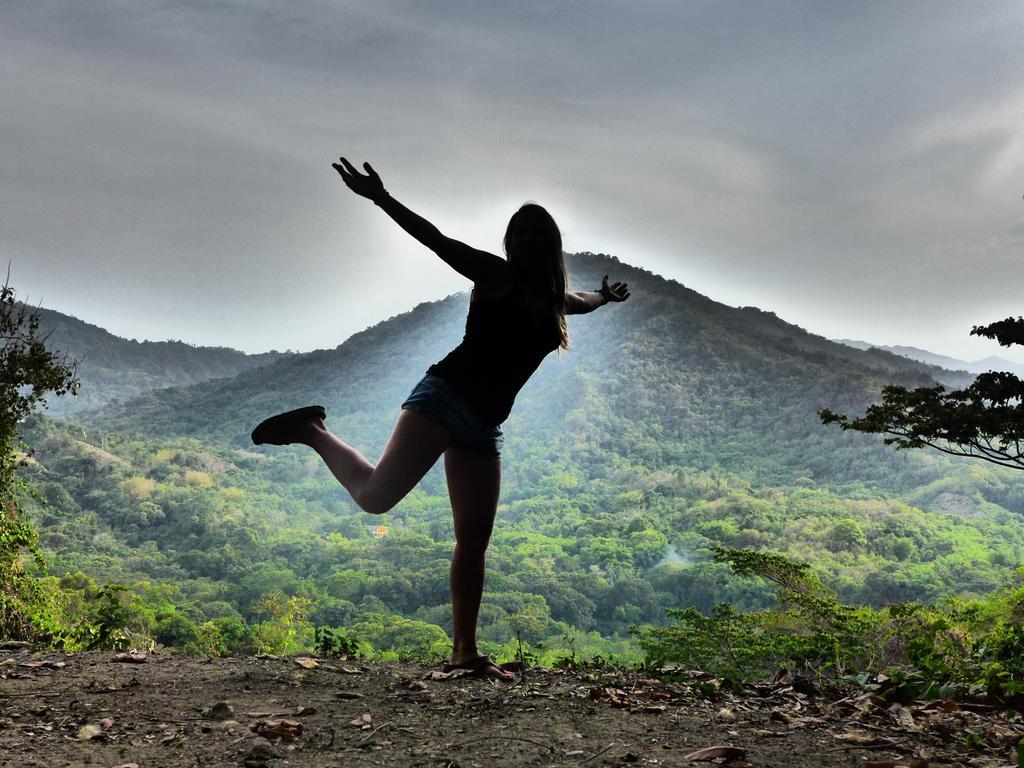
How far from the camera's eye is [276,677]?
3664mm

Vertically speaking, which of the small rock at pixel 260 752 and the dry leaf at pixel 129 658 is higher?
the small rock at pixel 260 752

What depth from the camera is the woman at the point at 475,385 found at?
137 inches

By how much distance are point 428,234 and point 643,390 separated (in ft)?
325

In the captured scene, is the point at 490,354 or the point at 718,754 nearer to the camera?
the point at 718,754

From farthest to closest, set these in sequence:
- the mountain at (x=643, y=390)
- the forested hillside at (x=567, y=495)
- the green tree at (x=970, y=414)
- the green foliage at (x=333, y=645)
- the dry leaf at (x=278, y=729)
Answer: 1. the mountain at (x=643, y=390)
2. the forested hillside at (x=567, y=495)
3. the green tree at (x=970, y=414)
4. the green foliage at (x=333, y=645)
5. the dry leaf at (x=278, y=729)

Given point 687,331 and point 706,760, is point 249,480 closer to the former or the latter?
point 687,331

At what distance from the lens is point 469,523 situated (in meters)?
3.68

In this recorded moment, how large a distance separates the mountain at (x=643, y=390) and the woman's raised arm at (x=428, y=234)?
74.4m

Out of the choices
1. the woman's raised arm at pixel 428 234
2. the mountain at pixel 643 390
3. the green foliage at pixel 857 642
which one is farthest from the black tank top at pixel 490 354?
the mountain at pixel 643 390

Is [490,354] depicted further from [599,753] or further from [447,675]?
[599,753]

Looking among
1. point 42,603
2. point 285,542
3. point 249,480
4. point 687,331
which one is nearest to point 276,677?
point 42,603

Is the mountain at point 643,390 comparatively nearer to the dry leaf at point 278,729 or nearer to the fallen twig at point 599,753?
the dry leaf at point 278,729

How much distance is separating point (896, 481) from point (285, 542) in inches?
2327

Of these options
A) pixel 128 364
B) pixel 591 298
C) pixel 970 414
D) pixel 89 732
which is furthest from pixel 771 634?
pixel 128 364
